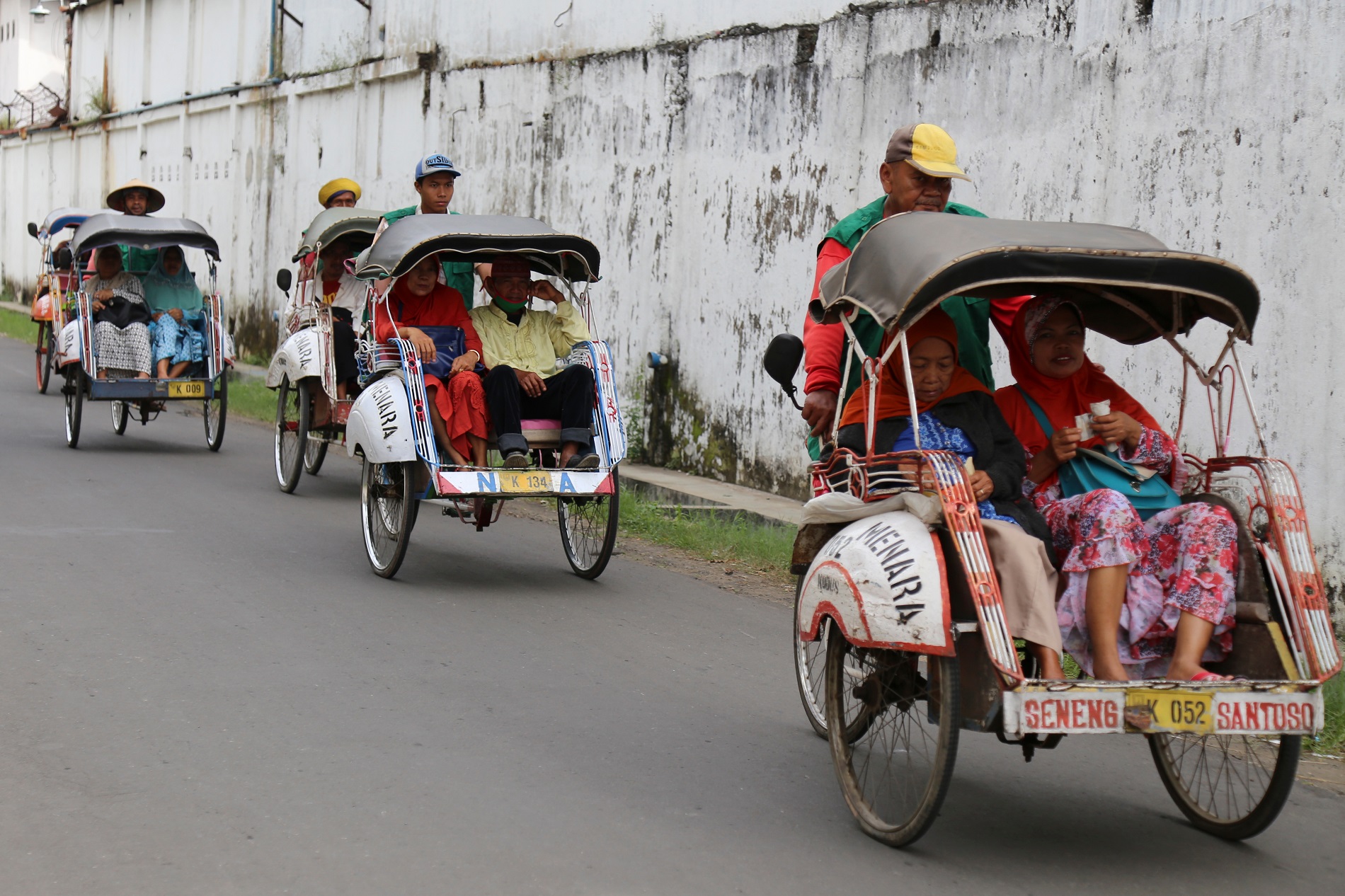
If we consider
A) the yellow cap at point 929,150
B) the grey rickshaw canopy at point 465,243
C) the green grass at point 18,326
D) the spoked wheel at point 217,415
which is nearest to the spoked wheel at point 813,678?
the yellow cap at point 929,150

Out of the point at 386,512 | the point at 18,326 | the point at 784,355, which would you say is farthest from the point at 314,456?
the point at 18,326

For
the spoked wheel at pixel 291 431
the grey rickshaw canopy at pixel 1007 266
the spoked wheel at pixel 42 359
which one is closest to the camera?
the grey rickshaw canopy at pixel 1007 266

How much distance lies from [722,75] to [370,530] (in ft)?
19.2

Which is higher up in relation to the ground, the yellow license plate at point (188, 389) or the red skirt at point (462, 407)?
→ the red skirt at point (462, 407)

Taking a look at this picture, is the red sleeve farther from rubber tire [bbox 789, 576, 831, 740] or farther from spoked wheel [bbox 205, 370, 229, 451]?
spoked wheel [bbox 205, 370, 229, 451]

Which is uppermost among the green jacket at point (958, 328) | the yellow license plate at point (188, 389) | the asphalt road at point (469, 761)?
the green jacket at point (958, 328)

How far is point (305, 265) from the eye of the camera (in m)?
12.2

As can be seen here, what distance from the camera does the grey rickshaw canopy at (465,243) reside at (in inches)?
331

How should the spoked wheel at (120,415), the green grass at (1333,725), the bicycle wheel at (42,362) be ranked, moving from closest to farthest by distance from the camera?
the green grass at (1333,725) < the spoked wheel at (120,415) < the bicycle wheel at (42,362)

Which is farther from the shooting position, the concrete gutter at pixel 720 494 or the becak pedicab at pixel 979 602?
the concrete gutter at pixel 720 494

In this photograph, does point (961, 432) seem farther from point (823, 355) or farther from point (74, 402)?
point (74, 402)

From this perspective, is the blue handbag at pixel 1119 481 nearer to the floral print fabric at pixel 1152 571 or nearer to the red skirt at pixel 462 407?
the floral print fabric at pixel 1152 571

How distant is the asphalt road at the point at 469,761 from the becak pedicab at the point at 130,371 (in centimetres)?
473

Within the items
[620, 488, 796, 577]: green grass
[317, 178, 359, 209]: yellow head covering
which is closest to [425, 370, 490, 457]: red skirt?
[620, 488, 796, 577]: green grass
